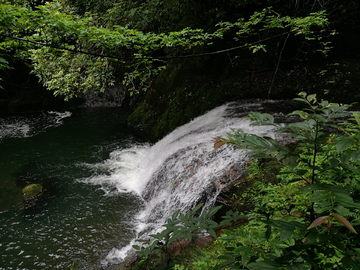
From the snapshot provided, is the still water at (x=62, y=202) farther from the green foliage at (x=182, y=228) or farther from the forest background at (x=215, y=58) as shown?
the green foliage at (x=182, y=228)

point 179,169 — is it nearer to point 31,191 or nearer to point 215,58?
point 31,191

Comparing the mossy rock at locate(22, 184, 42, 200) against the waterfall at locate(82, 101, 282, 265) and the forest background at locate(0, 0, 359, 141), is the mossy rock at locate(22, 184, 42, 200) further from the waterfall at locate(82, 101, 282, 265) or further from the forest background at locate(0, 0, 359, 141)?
the forest background at locate(0, 0, 359, 141)

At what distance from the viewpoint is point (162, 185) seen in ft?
21.0

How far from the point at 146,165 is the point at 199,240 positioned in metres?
4.76

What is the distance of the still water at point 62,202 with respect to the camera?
5.03 metres

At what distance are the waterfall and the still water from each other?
12.0 inches

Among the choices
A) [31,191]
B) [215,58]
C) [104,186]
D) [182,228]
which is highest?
[215,58]

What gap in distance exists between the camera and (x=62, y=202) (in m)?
6.61

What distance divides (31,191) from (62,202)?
1.17m

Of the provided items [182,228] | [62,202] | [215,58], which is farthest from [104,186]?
[215,58]

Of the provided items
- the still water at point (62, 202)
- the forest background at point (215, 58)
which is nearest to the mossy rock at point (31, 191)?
the still water at point (62, 202)

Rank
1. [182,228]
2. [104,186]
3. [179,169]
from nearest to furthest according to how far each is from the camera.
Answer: [182,228]
[179,169]
[104,186]

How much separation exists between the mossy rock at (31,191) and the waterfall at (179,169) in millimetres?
1350

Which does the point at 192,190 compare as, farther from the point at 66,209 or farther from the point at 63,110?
the point at 63,110
